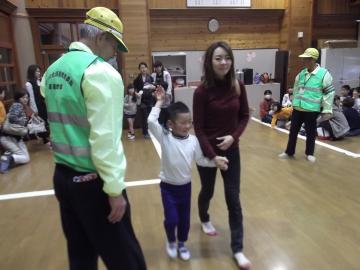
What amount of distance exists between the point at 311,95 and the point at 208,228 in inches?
93.2

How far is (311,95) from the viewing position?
12.6 feet

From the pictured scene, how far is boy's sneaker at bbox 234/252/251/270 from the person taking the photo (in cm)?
195

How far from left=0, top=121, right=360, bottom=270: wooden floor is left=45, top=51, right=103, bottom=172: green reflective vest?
1193 millimetres

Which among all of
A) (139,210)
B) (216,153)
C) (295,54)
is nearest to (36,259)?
(139,210)

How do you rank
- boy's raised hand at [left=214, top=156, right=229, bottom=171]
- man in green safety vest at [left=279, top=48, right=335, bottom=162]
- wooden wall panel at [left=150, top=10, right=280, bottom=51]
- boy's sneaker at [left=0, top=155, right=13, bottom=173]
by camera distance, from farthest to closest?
wooden wall panel at [left=150, top=10, right=280, bottom=51]
boy's sneaker at [left=0, top=155, right=13, bottom=173]
man in green safety vest at [left=279, top=48, right=335, bottom=162]
boy's raised hand at [left=214, top=156, right=229, bottom=171]

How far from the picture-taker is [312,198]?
116 inches

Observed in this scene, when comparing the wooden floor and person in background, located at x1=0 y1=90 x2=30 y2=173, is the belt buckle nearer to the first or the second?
the wooden floor

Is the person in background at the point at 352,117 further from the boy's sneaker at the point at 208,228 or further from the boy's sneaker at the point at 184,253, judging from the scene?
the boy's sneaker at the point at 184,253

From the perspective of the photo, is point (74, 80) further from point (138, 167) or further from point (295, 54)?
point (295, 54)

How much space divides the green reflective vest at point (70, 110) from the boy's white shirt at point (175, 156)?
2.72ft

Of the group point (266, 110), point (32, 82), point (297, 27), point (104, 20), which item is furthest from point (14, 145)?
point (297, 27)

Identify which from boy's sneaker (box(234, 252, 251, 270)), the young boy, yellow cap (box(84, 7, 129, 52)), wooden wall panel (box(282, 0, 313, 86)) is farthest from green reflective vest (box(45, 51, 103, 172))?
wooden wall panel (box(282, 0, 313, 86))

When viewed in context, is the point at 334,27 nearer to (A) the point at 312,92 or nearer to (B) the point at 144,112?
(A) the point at 312,92

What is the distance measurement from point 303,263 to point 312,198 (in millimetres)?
1085
